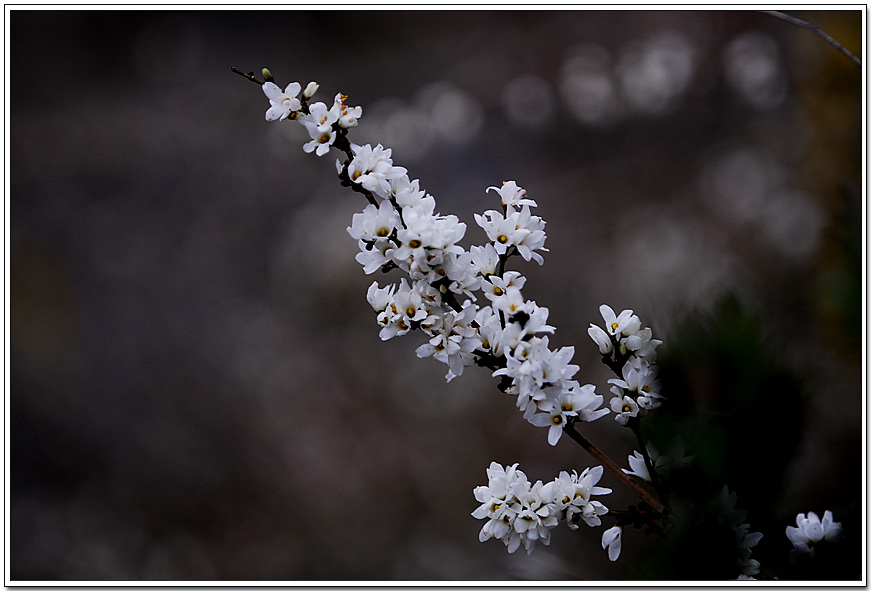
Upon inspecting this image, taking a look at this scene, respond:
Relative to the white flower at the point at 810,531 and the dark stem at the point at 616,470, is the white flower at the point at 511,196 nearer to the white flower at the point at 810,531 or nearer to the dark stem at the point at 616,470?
the dark stem at the point at 616,470

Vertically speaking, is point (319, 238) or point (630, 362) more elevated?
point (630, 362)

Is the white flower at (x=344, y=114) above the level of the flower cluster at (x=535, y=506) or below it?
above

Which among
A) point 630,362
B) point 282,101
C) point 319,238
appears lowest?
point 319,238

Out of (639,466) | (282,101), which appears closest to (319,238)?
(282,101)

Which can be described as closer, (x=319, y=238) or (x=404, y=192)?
(x=404, y=192)

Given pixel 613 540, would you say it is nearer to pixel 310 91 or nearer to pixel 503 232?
pixel 503 232

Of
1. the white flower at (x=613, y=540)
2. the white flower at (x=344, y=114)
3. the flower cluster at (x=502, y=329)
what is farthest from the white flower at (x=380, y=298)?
the white flower at (x=613, y=540)

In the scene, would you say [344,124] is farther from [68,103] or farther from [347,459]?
[68,103]
